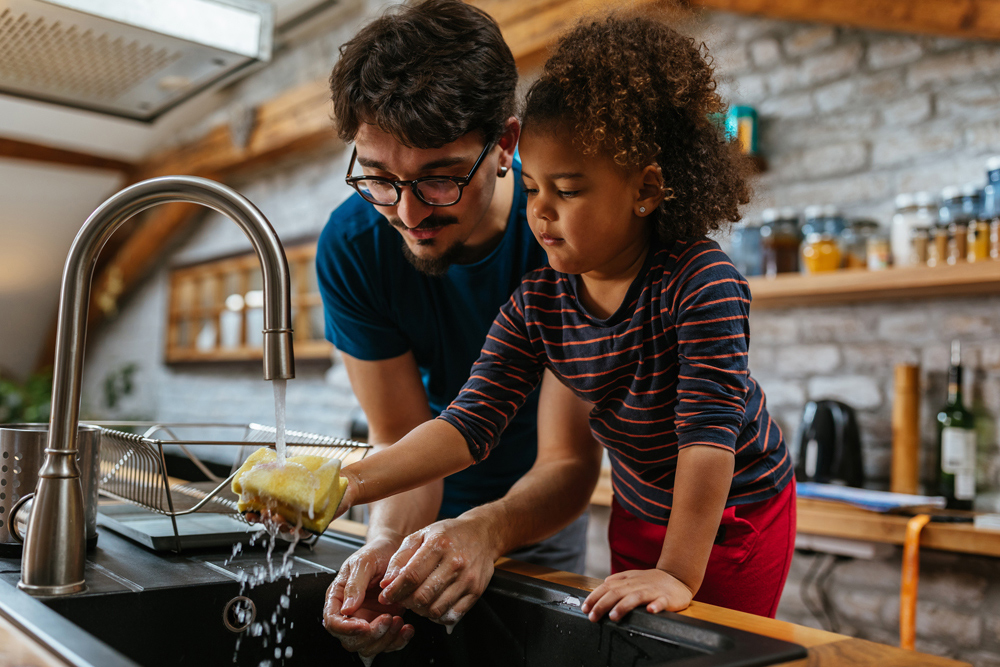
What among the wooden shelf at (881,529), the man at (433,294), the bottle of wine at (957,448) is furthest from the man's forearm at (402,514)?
the bottle of wine at (957,448)

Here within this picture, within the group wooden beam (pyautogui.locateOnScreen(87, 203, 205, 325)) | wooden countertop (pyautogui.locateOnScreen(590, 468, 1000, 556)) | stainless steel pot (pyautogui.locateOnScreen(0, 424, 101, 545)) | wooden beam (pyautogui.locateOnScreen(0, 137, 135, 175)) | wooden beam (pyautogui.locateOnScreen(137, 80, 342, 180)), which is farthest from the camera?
wooden beam (pyautogui.locateOnScreen(87, 203, 205, 325))

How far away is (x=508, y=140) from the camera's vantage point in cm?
123

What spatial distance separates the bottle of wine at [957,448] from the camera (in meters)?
2.26

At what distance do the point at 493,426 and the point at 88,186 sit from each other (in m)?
5.95

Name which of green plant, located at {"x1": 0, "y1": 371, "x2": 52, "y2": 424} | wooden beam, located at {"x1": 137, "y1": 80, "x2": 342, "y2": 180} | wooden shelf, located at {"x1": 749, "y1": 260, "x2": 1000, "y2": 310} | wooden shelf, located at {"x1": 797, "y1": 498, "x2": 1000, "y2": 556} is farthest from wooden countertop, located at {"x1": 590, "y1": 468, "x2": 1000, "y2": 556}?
green plant, located at {"x1": 0, "y1": 371, "x2": 52, "y2": 424}

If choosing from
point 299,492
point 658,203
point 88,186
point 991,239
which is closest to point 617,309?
point 658,203

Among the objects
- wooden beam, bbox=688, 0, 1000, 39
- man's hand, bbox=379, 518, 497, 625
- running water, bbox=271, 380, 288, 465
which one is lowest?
man's hand, bbox=379, 518, 497, 625

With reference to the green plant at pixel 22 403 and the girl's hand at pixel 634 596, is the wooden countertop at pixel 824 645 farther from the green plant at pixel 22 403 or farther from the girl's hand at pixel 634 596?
the green plant at pixel 22 403

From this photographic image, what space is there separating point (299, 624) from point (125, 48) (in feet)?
2.89

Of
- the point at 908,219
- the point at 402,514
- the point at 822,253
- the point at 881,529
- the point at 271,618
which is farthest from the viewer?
the point at 822,253

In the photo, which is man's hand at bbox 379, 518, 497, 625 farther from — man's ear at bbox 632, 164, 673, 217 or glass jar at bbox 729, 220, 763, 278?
glass jar at bbox 729, 220, 763, 278

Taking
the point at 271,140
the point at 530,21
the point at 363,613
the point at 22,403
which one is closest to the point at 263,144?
the point at 271,140

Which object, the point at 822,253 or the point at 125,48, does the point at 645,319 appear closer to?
the point at 125,48

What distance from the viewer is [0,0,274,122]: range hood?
1118 millimetres
